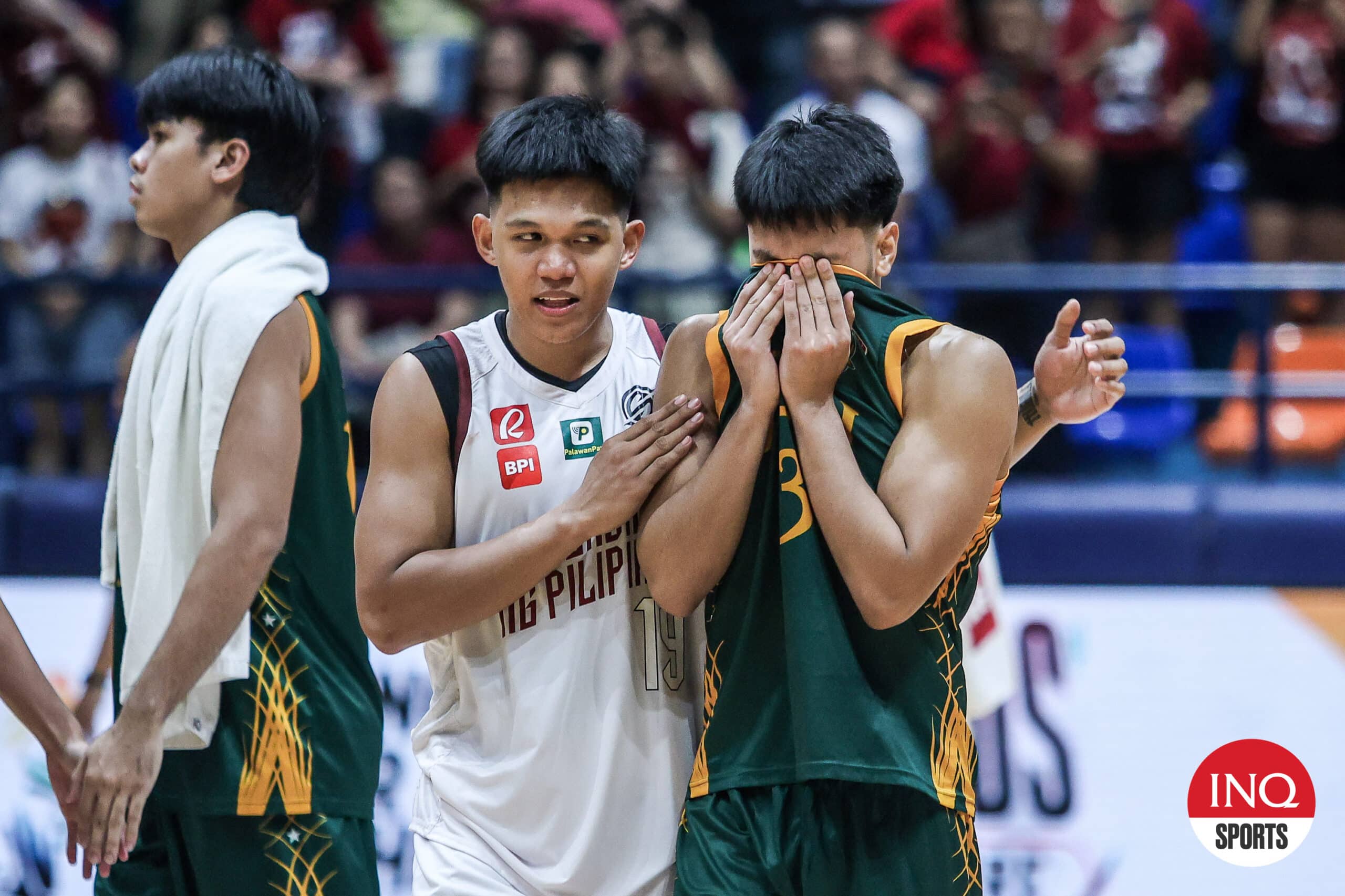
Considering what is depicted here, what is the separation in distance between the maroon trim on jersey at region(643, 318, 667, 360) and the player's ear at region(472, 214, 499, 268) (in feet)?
1.00

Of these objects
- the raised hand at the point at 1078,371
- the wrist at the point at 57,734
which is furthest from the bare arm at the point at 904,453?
the wrist at the point at 57,734

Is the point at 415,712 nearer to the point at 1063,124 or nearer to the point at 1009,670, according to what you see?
the point at 1009,670

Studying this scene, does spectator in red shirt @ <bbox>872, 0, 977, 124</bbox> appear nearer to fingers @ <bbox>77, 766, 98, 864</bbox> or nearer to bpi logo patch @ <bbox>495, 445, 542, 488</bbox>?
bpi logo patch @ <bbox>495, 445, 542, 488</bbox>

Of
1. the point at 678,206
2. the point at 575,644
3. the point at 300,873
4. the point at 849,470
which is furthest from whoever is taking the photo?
the point at 678,206

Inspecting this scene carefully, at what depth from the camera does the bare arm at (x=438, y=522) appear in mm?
2531

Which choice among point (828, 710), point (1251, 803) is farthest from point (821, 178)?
point (1251, 803)

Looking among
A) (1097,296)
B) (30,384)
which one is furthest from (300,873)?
(1097,296)

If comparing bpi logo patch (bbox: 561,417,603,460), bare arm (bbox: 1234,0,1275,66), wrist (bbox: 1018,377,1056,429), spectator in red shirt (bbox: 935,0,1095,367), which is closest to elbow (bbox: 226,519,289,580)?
bpi logo patch (bbox: 561,417,603,460)

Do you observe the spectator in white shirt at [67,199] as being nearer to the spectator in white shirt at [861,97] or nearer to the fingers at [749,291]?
the spectator in white shirt at [861,97]

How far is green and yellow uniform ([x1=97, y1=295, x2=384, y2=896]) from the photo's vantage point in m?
2.98

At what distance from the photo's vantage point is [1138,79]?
7.12 metres

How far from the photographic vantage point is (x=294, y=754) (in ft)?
9.88

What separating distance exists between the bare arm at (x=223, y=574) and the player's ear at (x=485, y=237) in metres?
0.50

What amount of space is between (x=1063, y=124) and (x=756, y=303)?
5.18 m
